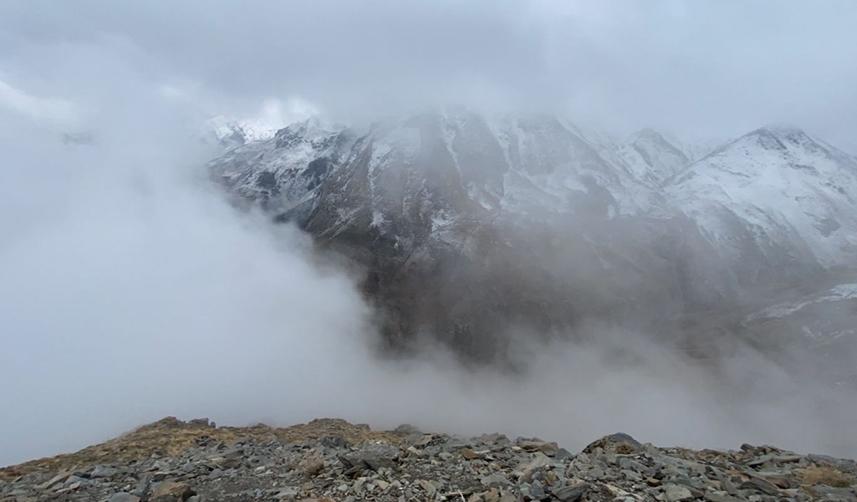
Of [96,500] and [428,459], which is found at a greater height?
[428,459]

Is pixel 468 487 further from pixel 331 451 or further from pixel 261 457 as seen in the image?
pixel 261 457

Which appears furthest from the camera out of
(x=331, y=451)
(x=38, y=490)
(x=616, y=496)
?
(x=331, y=451)

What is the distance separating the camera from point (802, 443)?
650 ft

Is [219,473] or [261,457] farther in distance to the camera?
[261,457]

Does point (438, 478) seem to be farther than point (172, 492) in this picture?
Yes

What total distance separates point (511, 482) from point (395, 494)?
3601 millimetres

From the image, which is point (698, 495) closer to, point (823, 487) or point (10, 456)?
point (823, 487)

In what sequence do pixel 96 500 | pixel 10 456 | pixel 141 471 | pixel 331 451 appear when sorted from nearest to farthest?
pixel 96 500 → pixel 141 471 → pixel 331 451 → pixel 10 456

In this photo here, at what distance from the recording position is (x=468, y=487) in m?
16.9

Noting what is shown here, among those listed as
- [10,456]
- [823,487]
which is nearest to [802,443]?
[823,487]

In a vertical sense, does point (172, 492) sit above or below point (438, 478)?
below

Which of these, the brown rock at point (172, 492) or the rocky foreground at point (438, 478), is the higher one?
the rocky foreground at point (438, 478)

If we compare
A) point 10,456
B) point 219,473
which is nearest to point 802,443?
point 219,473

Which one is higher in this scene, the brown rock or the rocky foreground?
the rocky foreground
